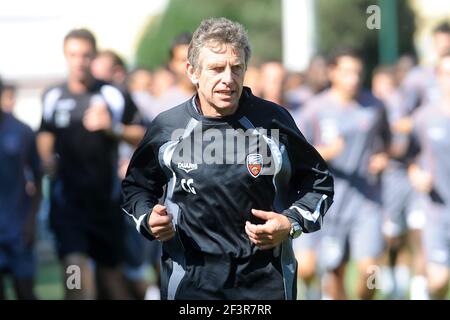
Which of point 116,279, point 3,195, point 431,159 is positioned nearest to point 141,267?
point 116,279

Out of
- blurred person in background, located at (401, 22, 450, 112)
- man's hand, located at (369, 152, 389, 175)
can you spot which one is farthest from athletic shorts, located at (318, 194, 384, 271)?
blurred person in background, located at (401, 22, 450, 112)

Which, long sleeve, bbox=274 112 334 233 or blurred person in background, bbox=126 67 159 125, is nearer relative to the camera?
long sleeve, bbox=274 112 334 233

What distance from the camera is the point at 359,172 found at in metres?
11.2

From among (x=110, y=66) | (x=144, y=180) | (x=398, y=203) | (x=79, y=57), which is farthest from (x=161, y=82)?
(x=144, y=180)

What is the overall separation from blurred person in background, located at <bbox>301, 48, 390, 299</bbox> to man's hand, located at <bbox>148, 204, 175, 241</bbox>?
5210 millimetres

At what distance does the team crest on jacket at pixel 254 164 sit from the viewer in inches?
235

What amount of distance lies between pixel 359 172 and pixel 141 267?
2349 millimetres

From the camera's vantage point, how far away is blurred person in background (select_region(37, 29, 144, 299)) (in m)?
10.1

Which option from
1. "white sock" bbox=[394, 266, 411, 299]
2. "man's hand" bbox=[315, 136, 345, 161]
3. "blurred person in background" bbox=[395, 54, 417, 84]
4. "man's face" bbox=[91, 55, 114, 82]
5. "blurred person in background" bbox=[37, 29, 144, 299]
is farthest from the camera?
"blurred person in background" bbox=[395, 54, 417, 84]

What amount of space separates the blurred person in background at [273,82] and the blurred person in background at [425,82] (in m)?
1.58

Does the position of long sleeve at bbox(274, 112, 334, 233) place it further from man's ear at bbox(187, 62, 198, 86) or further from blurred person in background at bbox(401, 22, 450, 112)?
blurred person in background at bbox(401, 22, 450, 112)
